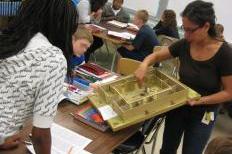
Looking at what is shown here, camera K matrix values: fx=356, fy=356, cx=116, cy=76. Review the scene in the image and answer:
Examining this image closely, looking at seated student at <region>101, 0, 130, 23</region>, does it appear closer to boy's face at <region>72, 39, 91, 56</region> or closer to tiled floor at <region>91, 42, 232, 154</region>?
tiled floor at <region>91, 42, 232, 154</region>

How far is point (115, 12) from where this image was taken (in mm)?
6273

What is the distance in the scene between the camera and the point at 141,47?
15.5ft

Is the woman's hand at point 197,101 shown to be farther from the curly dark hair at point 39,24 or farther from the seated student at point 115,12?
the seated student at point 115,12

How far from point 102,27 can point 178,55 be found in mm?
2758

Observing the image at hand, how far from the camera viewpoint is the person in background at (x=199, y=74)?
2.18 meters

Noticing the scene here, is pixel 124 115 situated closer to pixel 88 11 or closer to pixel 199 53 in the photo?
pixel 199 53

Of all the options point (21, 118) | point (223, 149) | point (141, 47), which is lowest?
point (141, 47)

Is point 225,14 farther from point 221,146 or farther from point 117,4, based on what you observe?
point 221,146

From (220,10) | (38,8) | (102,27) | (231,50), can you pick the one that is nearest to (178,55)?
(231,50)

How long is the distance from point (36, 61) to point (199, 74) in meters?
1.31

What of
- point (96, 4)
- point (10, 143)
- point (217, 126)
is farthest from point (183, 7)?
point (10, 143)

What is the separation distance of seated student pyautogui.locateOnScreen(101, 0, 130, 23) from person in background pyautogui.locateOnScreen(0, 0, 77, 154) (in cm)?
461

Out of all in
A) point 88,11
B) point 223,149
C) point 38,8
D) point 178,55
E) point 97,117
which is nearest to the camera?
point 223,149

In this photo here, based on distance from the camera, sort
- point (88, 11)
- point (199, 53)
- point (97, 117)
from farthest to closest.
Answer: point (88, 11) < point (199, 53) < point (97, 117)
